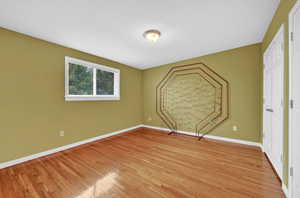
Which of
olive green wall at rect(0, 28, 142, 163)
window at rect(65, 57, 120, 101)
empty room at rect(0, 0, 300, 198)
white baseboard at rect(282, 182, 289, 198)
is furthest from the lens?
window at rect(65, 57, 120, 101)

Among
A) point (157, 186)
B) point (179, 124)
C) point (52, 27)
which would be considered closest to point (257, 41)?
point (179, 124)

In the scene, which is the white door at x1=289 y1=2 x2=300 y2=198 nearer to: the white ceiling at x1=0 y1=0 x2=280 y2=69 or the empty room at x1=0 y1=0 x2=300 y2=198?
the empty room at x1=0 y1=0 x2=300 y2=198

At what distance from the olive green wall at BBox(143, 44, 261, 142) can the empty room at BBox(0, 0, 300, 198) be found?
0.02m

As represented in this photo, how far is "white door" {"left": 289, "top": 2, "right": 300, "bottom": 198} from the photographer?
1119 mm

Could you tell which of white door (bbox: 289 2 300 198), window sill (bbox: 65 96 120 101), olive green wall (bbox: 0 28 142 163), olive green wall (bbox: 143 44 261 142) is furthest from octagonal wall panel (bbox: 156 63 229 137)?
olive green wall (bbox: 0 28 142 163)

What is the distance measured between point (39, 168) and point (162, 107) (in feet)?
11.1

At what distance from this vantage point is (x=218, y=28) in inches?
80.4

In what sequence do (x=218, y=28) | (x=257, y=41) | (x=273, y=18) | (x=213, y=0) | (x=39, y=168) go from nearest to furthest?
(x=213, y=0)
(x=273, y=18)
(x=39, y=168)
(x=218, y=28)
(x=257, y=41)

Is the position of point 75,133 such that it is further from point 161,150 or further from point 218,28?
point 218,28

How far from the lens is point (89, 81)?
319cm

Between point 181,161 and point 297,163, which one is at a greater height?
point 297,163

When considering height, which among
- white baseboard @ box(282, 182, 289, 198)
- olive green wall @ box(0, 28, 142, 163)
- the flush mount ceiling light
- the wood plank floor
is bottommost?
the wood plank floor

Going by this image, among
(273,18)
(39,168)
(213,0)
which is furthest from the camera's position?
(39,168)

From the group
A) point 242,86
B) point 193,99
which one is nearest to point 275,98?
point 242,86
